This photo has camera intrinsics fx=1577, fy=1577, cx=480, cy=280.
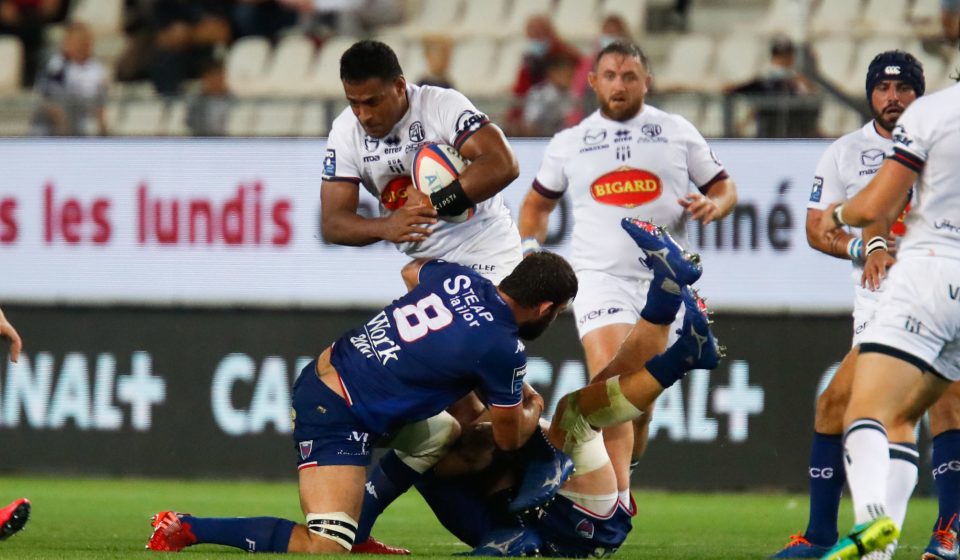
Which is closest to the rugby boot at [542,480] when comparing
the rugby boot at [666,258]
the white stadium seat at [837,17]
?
the rugby boot at [666,258]

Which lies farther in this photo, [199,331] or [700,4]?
[700,4]

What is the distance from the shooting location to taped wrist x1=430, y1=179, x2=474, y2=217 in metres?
7.19

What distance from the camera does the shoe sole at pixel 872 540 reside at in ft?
17.3

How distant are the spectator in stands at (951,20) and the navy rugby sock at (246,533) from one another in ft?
25.3

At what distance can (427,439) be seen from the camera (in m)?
6.98

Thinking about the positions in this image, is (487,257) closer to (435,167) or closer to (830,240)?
(435,167)

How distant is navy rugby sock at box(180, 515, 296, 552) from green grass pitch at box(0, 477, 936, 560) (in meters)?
0.08

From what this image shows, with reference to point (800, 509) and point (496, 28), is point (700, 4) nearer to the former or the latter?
point (496, 28)

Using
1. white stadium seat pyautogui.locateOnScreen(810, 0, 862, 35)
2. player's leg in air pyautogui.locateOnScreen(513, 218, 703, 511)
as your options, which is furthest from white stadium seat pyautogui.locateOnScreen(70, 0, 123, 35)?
player's leg in air pyautogui.locateOnScreen(513, 218, 703, 511)

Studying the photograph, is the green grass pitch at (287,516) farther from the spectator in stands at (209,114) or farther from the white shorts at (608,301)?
the spectator in stands at (209,114)

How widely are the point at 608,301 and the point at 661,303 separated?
133 centimetres

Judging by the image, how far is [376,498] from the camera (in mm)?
7258

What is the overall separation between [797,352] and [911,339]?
5727 mm

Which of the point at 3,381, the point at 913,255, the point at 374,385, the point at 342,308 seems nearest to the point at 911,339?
the point at 913,255
